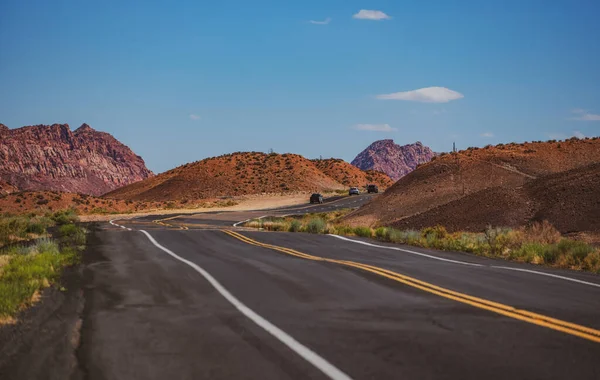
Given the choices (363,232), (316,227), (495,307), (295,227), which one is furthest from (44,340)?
(295,227)

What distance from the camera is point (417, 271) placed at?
40.5 feet

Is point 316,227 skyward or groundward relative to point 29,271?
skyward

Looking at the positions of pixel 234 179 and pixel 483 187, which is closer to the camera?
pixel 483 187

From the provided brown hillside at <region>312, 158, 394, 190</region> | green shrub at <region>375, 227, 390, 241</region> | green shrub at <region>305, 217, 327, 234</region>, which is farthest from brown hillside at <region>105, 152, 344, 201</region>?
green shrub at <region>375, 227, 390, 241</region>

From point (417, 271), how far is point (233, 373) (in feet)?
24.3

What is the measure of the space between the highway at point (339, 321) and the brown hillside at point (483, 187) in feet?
72.7

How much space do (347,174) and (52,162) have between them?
8340 centimetres

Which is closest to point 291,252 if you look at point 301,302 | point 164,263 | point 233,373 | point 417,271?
point 164,263

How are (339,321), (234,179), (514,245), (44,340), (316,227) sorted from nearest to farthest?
(44,340)
(339,321)
(514,245)
(316,227)
(234,179)

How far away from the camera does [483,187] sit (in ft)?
180

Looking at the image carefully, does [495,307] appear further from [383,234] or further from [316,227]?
[316,227]

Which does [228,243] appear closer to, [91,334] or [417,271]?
[417,271]

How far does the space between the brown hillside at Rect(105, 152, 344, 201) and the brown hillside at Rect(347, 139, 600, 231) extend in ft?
228

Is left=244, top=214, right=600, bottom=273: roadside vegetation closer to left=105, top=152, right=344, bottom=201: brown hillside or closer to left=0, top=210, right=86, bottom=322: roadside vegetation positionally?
left=0, top=210, right=86, bottom=322: roadside vegetation
